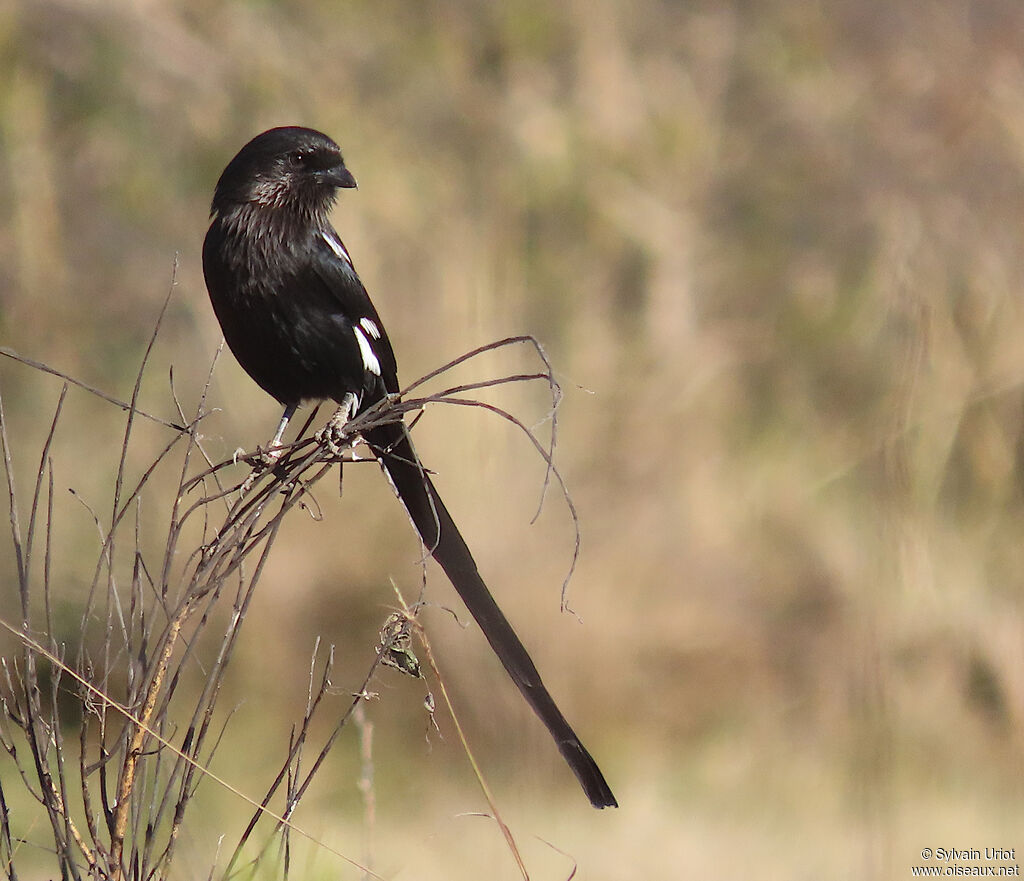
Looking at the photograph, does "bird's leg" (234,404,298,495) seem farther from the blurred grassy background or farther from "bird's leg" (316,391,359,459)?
the blurred grassy background

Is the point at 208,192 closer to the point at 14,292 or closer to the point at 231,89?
the point at 231,89

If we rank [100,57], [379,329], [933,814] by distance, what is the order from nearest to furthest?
1. [379,329]
2. [933,814]
3. [100,57]

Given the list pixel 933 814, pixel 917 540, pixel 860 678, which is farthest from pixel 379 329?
pixel 933 814

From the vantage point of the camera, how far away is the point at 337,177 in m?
2.16

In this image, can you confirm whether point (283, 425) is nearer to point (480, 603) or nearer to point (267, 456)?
point (267, 456)

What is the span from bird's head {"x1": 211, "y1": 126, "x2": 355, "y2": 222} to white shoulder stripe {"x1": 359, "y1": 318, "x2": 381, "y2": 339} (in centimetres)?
21

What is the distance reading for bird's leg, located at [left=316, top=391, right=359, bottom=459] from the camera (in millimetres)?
1602

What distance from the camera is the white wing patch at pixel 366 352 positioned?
212 centimetres

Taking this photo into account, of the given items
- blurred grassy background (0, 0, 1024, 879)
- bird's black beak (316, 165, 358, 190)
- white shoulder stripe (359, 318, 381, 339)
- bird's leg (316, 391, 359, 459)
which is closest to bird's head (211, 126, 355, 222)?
bird's black beak (316, 165, 358, 190)

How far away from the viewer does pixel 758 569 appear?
376cm

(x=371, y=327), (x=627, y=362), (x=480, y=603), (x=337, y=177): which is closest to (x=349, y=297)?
(x=371, y=327)

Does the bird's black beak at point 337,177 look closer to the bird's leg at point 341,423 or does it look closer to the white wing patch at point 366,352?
the white wing patch at point 366,352

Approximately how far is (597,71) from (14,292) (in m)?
1.96

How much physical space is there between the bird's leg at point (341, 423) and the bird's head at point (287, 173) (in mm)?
331
